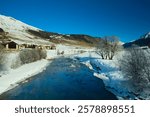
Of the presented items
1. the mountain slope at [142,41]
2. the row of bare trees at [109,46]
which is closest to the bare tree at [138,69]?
the mountain slope at [142,41]

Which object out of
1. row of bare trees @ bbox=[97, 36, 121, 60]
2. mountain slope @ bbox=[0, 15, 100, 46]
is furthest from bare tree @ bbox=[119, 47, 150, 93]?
mountain slope @ bbox=[0, 15, 100, 46]

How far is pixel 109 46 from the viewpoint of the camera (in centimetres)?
4197

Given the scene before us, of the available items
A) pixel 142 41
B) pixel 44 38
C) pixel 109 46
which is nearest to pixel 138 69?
pixel 142 41

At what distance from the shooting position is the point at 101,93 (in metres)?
17.3

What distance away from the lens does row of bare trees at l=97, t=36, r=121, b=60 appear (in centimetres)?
4178

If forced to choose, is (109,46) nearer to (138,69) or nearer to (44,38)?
(138,69)

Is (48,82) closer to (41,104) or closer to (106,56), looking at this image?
(41,104)

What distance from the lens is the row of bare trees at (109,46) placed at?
137 ft

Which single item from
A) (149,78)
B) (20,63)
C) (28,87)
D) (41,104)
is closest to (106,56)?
(20,63)

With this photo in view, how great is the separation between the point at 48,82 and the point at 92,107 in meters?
13.0

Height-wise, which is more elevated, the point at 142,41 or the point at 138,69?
the point at 142,41

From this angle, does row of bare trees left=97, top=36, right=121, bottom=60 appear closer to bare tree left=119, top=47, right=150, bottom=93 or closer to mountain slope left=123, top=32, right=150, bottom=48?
mountain slope left=123, top=32, right=150, bottom=48

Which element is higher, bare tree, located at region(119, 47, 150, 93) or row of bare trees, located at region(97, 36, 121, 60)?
row of bare trees, located at region(97, 36, 121, 60)

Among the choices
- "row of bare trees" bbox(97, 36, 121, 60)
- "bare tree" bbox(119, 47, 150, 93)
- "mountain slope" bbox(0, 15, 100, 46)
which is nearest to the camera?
"bare tree" bbox(119, 47, 150, 93)
